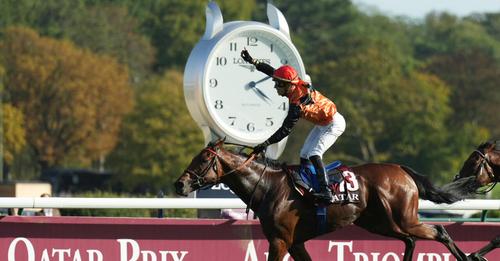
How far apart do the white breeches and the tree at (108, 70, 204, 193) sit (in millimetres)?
48862

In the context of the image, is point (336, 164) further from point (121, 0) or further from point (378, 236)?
point (121, 0)

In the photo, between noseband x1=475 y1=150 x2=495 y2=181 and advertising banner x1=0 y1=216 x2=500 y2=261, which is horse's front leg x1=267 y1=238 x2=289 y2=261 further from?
noseband x1=475 y1=150 x2=495 y2=181

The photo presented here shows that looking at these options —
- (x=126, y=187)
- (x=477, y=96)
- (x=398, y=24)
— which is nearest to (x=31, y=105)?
(x=126, y=187)

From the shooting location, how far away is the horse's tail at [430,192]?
35.9 feet

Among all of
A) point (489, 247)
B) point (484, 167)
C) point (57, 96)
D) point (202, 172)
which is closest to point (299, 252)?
point (202, 172)

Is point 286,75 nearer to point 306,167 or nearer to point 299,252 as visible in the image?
point 306,167

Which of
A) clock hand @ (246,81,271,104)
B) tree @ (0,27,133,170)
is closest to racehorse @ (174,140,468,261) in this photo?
clock hand @ (246,81,271,104)

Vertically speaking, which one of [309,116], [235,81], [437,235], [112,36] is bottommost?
[437,235]

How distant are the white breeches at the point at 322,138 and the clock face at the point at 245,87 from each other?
1824mm

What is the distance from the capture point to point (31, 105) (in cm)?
6594

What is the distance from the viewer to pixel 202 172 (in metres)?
10.4

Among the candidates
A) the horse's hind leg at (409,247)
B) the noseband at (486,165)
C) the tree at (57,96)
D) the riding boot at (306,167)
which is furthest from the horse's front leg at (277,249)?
the tree at (57,96)

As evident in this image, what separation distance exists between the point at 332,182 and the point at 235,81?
2342mm

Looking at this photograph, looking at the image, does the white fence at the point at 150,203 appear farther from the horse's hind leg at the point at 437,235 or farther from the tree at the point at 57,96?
the tree at the point at 57,96
